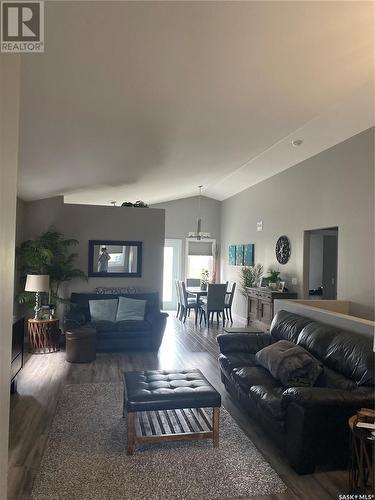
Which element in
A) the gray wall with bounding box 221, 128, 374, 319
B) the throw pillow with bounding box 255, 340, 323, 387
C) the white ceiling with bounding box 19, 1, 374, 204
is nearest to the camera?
the white ceiling with bounding box 19, 1, 374, 204

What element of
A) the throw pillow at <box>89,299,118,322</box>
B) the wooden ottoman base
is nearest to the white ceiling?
the throw pillow at <box>89,299,118,322</box>

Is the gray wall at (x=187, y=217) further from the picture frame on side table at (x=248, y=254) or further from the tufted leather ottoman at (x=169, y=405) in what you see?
the tufted leather ottoman at (x=169, y=405)

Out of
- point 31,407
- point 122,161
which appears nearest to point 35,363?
point 31,407

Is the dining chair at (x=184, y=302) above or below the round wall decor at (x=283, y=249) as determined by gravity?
below

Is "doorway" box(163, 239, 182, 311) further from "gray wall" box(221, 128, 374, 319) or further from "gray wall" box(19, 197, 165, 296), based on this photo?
"gray wall" box(19, 197, 165, 296)

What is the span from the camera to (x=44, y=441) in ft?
9.65

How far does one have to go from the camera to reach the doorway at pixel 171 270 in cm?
1064

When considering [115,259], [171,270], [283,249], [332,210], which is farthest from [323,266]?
[171,270]

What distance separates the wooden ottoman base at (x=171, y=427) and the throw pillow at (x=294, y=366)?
2.16 feet

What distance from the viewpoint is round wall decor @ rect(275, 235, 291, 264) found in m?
6.92

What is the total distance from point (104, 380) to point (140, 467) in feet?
6.33

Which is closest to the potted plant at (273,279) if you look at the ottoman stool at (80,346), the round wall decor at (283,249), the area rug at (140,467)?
the round wall decor at (283,249)

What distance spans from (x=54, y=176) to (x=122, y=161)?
100 cm

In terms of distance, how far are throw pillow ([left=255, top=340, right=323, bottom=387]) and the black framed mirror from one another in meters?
3.95
